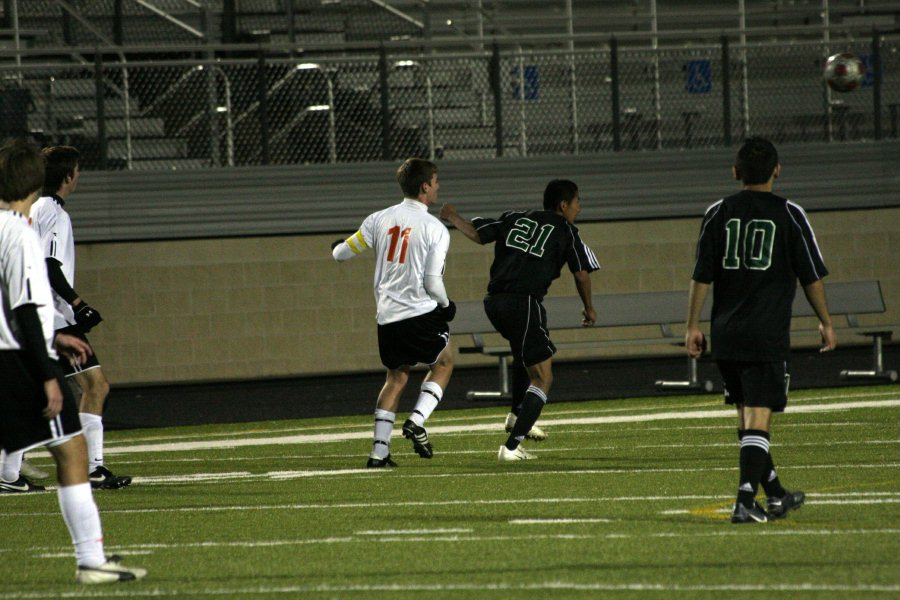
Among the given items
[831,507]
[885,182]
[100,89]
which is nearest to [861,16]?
[885,182]

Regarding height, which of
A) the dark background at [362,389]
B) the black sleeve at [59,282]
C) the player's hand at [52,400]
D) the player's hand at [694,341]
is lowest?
the dark background at [362,389]

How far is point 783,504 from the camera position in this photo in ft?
23.8

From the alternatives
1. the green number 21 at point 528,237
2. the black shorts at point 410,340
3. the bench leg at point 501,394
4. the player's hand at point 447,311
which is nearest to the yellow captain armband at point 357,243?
the black shorts at point 410,340

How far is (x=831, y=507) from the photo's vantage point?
7.58 m

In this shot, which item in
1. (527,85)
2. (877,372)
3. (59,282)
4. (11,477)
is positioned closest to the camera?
(59,282)

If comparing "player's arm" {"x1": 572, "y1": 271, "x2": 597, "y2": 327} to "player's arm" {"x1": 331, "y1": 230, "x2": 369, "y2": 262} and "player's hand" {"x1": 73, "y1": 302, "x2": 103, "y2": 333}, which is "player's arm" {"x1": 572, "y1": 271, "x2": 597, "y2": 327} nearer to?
"player's arm" {"x1": 331, "y1": 230, "x2": 369, "y2": 262}

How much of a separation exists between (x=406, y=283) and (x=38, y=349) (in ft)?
14.9

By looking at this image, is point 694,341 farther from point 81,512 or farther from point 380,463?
point 380,463

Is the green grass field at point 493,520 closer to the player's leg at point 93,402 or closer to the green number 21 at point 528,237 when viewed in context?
the player's leg at point 93,402

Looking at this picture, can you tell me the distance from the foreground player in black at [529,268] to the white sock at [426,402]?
0.63 meters

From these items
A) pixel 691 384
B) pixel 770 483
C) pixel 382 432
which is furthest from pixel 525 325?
pixel 691 384

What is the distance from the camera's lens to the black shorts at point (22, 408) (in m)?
5.85

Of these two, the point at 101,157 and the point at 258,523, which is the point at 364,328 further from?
the point at 258,523

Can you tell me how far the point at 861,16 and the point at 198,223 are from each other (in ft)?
39.4
